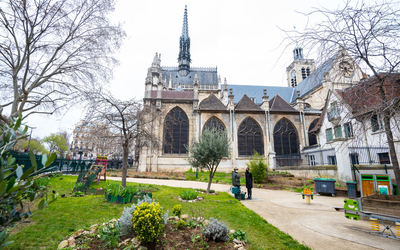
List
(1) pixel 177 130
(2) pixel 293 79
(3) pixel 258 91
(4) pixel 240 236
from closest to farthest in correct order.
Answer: (4) pixel 240 236, (1) pixel 177 130, (3) pixel 258 91, (2) pixel 293 79

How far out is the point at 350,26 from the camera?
440 cm

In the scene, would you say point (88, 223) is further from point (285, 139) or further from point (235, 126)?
point (285, 139)

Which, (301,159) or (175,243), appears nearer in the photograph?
(175,243)

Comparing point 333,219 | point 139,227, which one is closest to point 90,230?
point 139,227

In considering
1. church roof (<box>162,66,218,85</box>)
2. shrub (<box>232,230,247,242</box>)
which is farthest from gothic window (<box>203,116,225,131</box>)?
church roof (<box>162,66,218,85</box>)

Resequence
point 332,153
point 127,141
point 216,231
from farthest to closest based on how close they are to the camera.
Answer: point 332,153, point 127,141, point 216,231

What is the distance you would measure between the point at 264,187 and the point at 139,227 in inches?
486

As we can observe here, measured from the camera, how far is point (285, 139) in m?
24.5

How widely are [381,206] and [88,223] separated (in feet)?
28.3

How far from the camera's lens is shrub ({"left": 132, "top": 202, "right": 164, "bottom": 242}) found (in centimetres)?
355

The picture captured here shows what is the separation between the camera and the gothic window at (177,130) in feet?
76.2

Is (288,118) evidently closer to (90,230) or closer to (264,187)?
(264,187)

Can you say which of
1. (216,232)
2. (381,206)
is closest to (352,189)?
(381,206)

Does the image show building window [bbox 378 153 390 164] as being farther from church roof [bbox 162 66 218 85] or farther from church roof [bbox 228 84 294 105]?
church roof [bbox 162 66 218 85]
